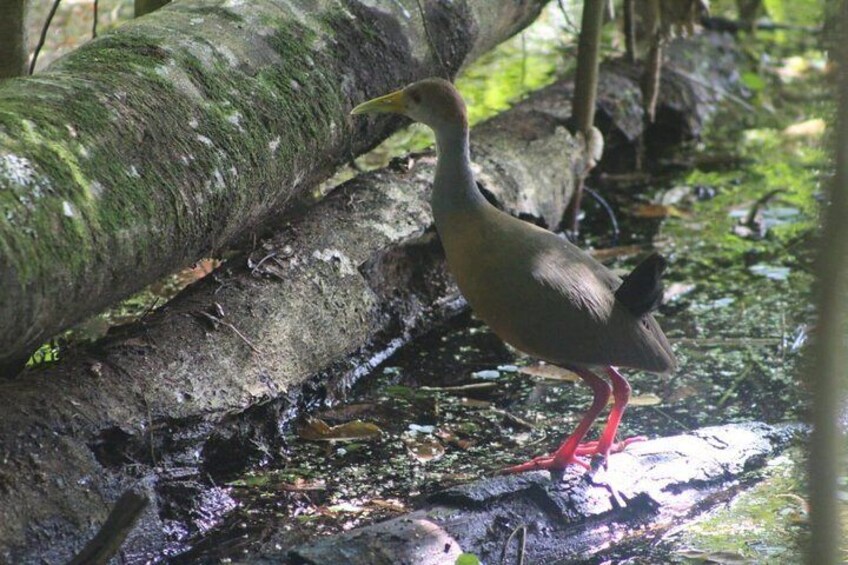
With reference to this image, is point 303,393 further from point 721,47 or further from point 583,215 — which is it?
point 721,47

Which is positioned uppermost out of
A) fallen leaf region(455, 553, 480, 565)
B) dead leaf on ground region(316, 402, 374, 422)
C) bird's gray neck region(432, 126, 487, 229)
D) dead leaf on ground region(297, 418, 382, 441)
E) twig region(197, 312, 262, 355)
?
bird's gray neck region(432, 126, 487, 229)

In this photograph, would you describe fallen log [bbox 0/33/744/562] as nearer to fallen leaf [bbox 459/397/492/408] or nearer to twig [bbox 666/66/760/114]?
fallen leaf [bbox 459/397/492/408]

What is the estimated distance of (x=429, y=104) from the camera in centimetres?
470

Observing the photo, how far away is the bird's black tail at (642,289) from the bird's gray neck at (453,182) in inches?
25.4

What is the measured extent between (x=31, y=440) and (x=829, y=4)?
2642 mm

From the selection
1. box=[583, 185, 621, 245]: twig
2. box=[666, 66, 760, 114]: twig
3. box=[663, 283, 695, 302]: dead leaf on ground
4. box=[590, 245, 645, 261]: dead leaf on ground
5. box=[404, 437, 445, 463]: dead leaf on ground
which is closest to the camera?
box=[404, 437, 445, 463]: dead leaf on ground

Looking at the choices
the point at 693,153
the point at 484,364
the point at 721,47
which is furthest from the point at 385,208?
the point at 721,47

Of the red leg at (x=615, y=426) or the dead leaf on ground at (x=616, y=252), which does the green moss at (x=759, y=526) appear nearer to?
the red leg at (x=615, y=426)

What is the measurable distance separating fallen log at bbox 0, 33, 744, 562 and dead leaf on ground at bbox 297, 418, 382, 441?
0.12 metres

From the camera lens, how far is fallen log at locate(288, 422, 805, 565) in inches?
128

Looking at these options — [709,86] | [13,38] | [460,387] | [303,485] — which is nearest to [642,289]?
[460,387]

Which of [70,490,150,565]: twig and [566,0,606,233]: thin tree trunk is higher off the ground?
[566,0,606,233]: thin tree trunk

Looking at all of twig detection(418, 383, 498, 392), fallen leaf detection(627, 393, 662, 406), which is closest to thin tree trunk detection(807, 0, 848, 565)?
fallen leaf detection(627, 393, 662, 406)

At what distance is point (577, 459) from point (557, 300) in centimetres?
57
